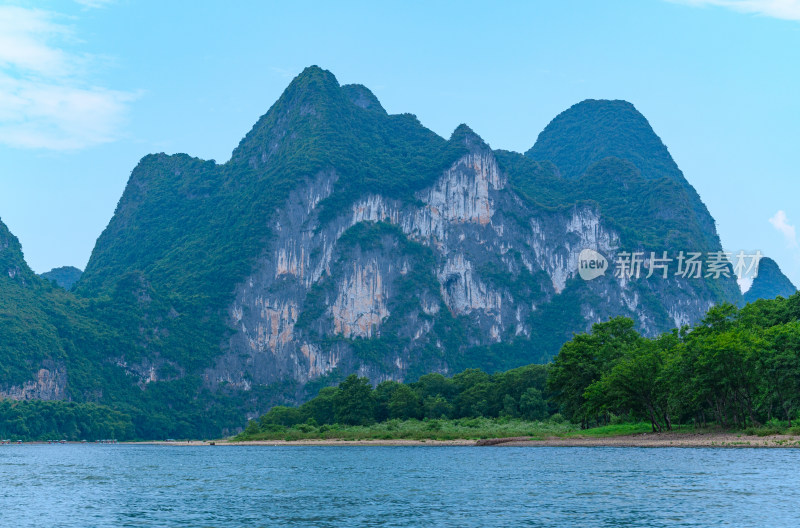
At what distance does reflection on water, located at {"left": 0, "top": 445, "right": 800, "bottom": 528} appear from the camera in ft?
106

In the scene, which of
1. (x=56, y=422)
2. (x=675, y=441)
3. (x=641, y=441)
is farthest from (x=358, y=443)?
(x=56, y=422)

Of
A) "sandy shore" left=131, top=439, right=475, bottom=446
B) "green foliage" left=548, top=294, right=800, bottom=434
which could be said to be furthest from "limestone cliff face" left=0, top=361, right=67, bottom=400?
"green foliage" left=548, top=294, right=800, bottom=434

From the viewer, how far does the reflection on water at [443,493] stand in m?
32.4

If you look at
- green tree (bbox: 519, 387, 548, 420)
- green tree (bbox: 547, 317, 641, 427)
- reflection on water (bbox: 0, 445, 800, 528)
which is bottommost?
reflection on water (bbox: 0, 445, 800, 528)

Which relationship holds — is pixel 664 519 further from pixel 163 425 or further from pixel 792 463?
pixel 163 425

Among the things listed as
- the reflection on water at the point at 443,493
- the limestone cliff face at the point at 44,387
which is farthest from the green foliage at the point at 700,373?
the limestone cliff face at the point at 44,387

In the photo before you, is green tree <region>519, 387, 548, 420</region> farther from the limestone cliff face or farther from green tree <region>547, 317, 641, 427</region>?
the limestone cliff face

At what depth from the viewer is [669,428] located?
72.9m

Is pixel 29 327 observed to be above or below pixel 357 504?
above

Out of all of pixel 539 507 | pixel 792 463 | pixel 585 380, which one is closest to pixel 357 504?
pixel 539 507

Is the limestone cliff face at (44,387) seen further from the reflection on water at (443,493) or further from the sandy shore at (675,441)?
the sandy shore at (675,441)

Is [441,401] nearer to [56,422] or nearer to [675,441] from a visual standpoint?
[675,441]

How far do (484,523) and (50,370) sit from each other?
18598 centimetres

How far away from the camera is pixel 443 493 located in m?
41.2
